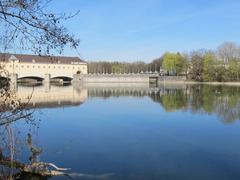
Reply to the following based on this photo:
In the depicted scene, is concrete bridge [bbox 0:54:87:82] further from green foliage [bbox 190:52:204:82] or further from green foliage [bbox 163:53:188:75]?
green foliage [bbox 190:52:204:82]

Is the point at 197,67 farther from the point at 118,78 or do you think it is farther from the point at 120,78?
the point at 118,78

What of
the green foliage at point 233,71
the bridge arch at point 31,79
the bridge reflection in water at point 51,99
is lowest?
the bridge reflection in water at point 51,99

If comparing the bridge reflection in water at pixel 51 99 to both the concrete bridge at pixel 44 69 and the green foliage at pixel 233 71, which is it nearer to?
the green foliage at pixel 233 71

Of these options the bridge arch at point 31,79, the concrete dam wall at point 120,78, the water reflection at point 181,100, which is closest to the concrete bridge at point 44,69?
the bridge arch at point 31,79

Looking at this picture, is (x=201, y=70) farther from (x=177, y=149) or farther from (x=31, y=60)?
(x=177, y=149)

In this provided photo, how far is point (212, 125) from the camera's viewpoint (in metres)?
18.7

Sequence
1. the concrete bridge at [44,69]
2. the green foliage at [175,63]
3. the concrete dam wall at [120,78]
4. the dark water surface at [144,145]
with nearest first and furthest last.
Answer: the dark water surface at [144,145]
the green foliage at [175,63]
the concrete bridge at [44,69]
the concrete dam wall at [120,78]

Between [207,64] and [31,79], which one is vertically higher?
[207,64]

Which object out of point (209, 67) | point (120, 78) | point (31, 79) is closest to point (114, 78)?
point (120, 78)

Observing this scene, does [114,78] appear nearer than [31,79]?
Yes

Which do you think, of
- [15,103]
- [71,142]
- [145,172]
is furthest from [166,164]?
[15,103]

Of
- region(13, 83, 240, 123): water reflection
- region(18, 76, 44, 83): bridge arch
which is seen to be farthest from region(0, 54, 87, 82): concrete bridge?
region(13, 83, 240, 123): water reflection

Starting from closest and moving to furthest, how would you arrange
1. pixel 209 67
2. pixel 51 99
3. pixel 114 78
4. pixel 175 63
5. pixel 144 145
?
pixel 144 145
pixel 51 99
pixel 209 67
pixel 175 63
pixel 114 78

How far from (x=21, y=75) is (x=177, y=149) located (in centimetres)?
7890
